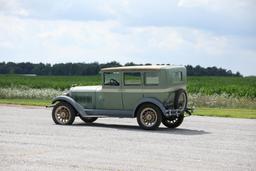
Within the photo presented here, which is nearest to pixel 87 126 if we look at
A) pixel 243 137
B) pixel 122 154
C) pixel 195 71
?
pixel 243 137

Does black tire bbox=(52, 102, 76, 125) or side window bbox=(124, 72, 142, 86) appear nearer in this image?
side window bbox=(124, 72, 142, 86)

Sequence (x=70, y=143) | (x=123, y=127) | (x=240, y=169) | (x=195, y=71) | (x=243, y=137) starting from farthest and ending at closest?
(x=195, y=71) → (x=123, y=127) → (x=243, y=137) → (x=70, y=143) → (x=240, y=169)

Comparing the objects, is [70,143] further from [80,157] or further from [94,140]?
[80,157]

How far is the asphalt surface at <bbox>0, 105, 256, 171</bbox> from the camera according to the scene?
37.0 feet

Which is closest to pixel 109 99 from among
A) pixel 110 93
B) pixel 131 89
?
pixel 110 93

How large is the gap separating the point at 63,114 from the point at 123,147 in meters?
6.59

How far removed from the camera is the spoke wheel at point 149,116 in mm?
18062

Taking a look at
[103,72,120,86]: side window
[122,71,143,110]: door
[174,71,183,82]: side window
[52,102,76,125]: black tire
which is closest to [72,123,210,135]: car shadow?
[52,102,76,125]: black tire

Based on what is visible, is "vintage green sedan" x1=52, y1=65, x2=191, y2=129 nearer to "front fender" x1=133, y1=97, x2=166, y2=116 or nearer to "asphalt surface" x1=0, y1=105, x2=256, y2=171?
"front fender" x1=133, y1=97, x2=166, y2=116

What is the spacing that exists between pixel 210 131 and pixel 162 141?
344 centimetres

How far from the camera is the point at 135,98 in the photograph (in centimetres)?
1862

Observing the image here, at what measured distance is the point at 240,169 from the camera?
35.9 ft

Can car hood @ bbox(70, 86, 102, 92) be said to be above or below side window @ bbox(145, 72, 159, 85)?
below

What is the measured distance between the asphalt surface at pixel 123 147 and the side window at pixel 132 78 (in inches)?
55.6
